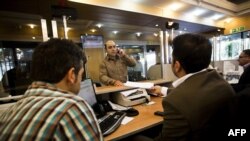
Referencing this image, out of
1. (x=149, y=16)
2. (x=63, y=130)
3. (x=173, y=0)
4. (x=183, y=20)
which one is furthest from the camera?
(x=183, y=20)

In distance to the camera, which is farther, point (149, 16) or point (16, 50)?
point (16, 50)

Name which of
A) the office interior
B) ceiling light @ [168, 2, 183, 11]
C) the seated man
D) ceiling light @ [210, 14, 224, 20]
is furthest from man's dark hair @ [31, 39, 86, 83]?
ceiling light @ [210, 14, 224, 20]

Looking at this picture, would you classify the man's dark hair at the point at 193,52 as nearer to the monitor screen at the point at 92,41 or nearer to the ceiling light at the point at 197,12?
the ceiling light at the point at 197,12

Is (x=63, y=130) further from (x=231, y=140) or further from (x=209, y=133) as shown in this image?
(x=231, y=140)

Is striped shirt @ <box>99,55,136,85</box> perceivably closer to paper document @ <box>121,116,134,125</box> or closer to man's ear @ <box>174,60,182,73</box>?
paper document @ <box>121,116,134,125</box>

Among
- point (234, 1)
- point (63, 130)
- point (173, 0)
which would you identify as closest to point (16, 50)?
point (173, 0)

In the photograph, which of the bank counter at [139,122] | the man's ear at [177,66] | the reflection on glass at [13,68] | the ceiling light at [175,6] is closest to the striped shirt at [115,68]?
the bank counter at [139,122]

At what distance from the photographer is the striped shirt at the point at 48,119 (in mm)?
602

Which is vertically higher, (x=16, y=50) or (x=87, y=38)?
(x=87, y=38)

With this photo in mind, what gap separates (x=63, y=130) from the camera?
24.2 inches

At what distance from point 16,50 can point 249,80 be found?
450 centimetres

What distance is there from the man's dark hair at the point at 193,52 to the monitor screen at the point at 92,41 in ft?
14.6

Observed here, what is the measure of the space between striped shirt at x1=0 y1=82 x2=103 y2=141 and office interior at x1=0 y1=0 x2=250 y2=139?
190 cm

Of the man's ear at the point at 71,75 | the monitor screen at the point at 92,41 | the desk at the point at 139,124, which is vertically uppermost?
the monitor screen at the point at 92,41
